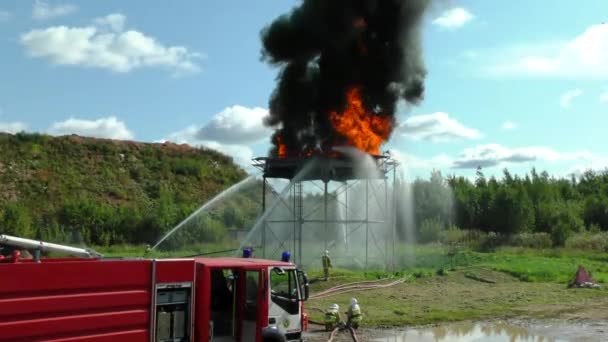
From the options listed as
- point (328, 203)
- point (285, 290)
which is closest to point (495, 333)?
point (285, 290)

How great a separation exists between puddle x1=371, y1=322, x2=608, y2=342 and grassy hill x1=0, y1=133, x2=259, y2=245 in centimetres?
2893

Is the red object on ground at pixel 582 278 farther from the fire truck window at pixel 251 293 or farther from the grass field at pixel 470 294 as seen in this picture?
the fire truck window at pixel 251 293

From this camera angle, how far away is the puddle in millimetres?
18172

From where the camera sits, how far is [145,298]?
9898 mm

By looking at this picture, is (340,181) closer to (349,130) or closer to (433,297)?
(349,130)

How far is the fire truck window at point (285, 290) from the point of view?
452 inches

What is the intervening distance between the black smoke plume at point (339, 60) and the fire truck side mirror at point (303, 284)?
23807mm

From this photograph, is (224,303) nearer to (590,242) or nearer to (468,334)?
(468,334)

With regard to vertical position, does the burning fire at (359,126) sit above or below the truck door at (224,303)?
above

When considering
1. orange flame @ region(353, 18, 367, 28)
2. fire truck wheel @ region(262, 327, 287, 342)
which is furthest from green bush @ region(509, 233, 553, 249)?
fire truck wheel @ region(262, 327, 287, 342)

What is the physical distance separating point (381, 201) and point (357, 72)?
712 cm

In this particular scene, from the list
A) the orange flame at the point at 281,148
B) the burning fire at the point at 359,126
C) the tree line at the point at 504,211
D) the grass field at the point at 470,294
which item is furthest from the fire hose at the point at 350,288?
the tree line at the point at 504,211

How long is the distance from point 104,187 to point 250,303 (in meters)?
62.6

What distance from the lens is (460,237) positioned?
62156 millimetres
